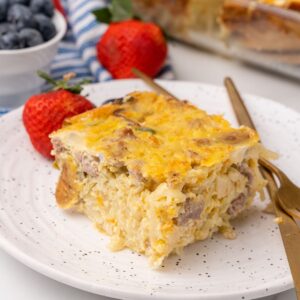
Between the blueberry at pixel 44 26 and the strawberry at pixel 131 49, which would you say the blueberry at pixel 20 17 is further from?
the strawberry at pixel 131 49

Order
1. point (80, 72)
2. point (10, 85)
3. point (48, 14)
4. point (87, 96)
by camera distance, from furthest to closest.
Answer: point (80, 72) < point (48, 14) < point (10, 85) < point (87, 96)

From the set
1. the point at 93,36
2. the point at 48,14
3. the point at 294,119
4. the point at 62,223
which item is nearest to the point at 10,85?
the point at 48,14

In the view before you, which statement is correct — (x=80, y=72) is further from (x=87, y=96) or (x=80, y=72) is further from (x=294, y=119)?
(x=294, y=119)

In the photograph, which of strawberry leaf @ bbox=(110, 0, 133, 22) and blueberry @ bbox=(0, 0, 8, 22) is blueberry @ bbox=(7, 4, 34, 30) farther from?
strawberry leaf @ bbox=(110, 0, 133, 22)

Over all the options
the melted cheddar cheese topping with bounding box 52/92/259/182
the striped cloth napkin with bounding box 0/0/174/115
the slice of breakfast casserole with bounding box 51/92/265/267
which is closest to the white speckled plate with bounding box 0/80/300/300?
the slice of breakfast casserole with bounding box 51/92/265/267

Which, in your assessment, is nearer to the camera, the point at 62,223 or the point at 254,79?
the point at 62,223

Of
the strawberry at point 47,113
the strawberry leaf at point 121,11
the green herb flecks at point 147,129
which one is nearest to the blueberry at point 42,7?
the strawberry leaf at point 121,11

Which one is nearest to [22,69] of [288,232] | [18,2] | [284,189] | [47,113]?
[18,2]
